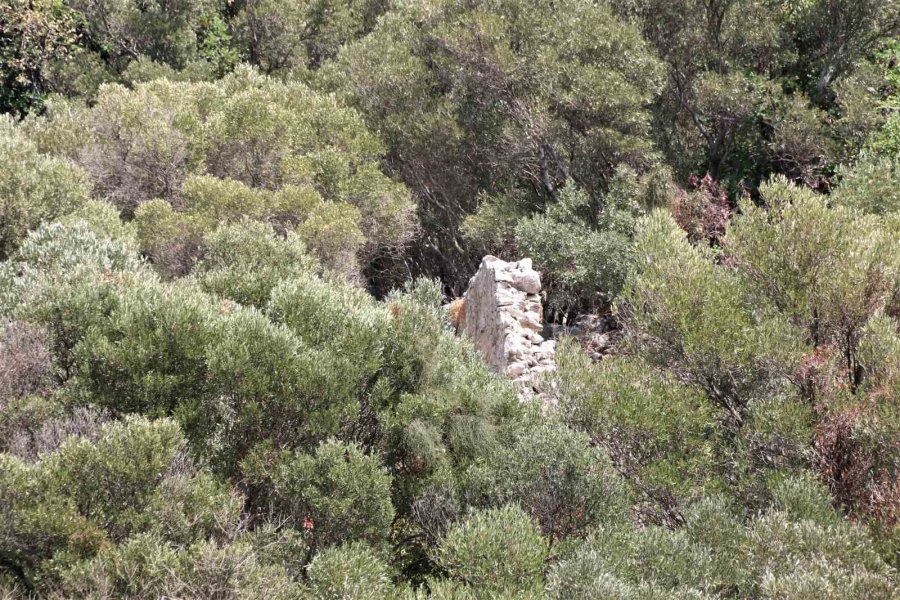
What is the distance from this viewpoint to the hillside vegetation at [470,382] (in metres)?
10.0

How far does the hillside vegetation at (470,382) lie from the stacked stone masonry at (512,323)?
103 inches

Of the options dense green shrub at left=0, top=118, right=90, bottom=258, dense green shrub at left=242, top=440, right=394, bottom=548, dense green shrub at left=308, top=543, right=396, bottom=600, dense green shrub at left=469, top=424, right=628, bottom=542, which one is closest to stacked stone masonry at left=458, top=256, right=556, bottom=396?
dense green shrub at left=469, top=424, right=628, bottom=542

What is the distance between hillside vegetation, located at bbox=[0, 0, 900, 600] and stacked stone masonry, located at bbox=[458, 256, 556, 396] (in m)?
2.61

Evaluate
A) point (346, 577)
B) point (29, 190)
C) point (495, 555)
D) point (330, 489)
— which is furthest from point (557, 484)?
point (29, 190)

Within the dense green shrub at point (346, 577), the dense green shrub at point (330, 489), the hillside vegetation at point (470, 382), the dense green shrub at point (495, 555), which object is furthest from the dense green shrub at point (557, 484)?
the dense green shrub at point (346, 577)

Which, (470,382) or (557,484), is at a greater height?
(470,382)

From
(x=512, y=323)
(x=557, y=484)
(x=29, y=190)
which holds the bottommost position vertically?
(x=512, y=323)

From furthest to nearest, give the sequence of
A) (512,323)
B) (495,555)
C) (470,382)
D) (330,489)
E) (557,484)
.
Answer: (512,323) < (470,382) < (557,484) < (330,489) < (495,555)

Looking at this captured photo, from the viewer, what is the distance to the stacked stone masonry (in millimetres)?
19250

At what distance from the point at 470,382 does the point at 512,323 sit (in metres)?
6.05

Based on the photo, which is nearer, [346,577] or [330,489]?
[346,577]

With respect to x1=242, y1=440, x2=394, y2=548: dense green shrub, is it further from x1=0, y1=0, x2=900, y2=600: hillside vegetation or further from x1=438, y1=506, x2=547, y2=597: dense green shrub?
x1=438, y1=506, x2=547, y2=597: dense green shrub

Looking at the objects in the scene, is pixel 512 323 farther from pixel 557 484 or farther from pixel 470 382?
pixel 557 484

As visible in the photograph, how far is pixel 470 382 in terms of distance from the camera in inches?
550
